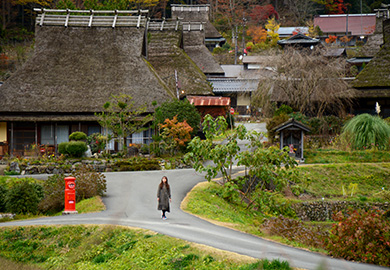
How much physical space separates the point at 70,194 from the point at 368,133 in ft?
62.2

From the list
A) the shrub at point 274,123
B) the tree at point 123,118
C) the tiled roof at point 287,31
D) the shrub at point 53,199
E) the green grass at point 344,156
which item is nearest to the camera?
the shrub at point 53,199

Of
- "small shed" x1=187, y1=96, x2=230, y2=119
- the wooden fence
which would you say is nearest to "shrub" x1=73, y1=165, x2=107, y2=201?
"small shed" x1=187, y1=96, x2=230, y2=119

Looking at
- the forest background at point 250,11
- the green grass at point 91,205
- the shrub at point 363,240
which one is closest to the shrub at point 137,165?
the green grass at point 91,205

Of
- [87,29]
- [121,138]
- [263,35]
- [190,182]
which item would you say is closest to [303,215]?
[190,182]

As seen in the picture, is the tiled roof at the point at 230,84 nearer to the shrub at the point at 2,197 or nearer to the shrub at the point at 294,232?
the shrub at the point at 2,197

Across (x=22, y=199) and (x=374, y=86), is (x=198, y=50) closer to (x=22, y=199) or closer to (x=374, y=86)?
(x=374, y=86)

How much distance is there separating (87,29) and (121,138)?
11365mm

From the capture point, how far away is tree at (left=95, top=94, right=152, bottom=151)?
100 ft

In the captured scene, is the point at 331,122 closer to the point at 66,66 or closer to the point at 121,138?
the point at 121,138

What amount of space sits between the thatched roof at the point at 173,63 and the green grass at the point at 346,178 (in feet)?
50.8

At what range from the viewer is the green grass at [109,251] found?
41.0 feet

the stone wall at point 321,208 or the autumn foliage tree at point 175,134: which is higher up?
the autumn foliage tree at point 175,134

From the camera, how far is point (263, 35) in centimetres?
7962

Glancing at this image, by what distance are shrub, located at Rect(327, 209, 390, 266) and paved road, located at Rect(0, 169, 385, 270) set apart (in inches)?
23.2
